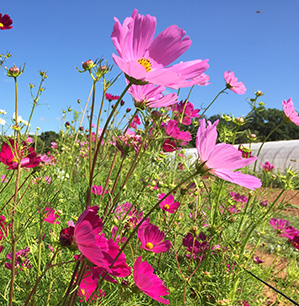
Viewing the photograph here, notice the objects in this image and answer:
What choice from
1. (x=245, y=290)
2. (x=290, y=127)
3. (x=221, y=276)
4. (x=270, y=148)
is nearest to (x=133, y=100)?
(x=221, y=276)

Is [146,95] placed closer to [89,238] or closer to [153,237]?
[89,238]

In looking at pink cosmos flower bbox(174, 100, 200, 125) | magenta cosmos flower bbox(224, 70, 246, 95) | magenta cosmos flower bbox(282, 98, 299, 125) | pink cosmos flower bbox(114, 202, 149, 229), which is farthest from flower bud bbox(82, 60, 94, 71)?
magenta cosmos flower bbox(282, 98, 299, 125)

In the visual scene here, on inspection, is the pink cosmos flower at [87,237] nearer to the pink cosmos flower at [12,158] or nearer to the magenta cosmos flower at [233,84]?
the pink cosmos flower at [12,158]

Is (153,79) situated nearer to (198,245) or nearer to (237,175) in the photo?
(237,175)

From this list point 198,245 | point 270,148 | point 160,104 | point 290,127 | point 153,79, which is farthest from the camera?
point 290,127

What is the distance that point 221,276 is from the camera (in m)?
1.08

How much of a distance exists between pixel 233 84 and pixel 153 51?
707 mm

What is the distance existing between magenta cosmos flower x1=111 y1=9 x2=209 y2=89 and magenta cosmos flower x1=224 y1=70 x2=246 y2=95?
68 centimetres

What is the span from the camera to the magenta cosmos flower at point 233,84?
43.9 inches

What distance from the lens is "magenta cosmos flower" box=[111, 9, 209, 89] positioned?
399 millimetres

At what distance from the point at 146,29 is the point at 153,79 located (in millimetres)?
115

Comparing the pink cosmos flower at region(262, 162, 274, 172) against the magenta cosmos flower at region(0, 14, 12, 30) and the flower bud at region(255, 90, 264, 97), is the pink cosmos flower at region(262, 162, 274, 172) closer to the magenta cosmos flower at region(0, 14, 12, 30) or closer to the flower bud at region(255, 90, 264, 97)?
the flower bud at region(255, 90, 264, 97)

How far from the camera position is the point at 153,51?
483 millimetres

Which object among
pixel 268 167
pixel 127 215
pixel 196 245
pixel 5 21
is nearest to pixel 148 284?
pixel 127 215
